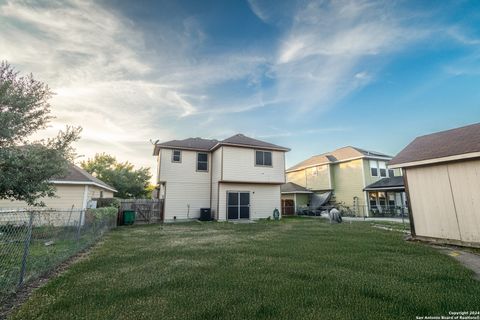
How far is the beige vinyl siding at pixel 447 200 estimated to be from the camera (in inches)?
257

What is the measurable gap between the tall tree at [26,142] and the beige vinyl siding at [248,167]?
32.1 ft

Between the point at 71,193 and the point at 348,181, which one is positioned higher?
the point at 348,181

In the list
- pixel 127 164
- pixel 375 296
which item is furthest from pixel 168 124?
pixel 127 164

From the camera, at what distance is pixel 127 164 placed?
3203cm

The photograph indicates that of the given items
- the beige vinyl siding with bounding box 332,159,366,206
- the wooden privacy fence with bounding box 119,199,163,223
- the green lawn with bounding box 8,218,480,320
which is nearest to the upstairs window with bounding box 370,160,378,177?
the beige vinyl siding with bounding box 332,159,366,206

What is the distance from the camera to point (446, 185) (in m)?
7.16

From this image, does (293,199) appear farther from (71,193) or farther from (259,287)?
(259,287)

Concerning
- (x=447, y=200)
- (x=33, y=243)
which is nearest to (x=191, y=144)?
(x=33, y=243)

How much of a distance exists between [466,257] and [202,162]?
14.8 metres

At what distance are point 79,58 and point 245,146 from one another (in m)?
10.7

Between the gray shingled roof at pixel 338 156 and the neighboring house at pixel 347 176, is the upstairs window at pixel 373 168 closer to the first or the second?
the neighboring house at pixel 347 176

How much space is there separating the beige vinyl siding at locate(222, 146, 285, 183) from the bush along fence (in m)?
9.49

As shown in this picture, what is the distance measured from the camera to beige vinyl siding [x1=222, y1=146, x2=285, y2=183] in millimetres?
15672

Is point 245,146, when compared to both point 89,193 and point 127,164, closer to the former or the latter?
point 89,193
